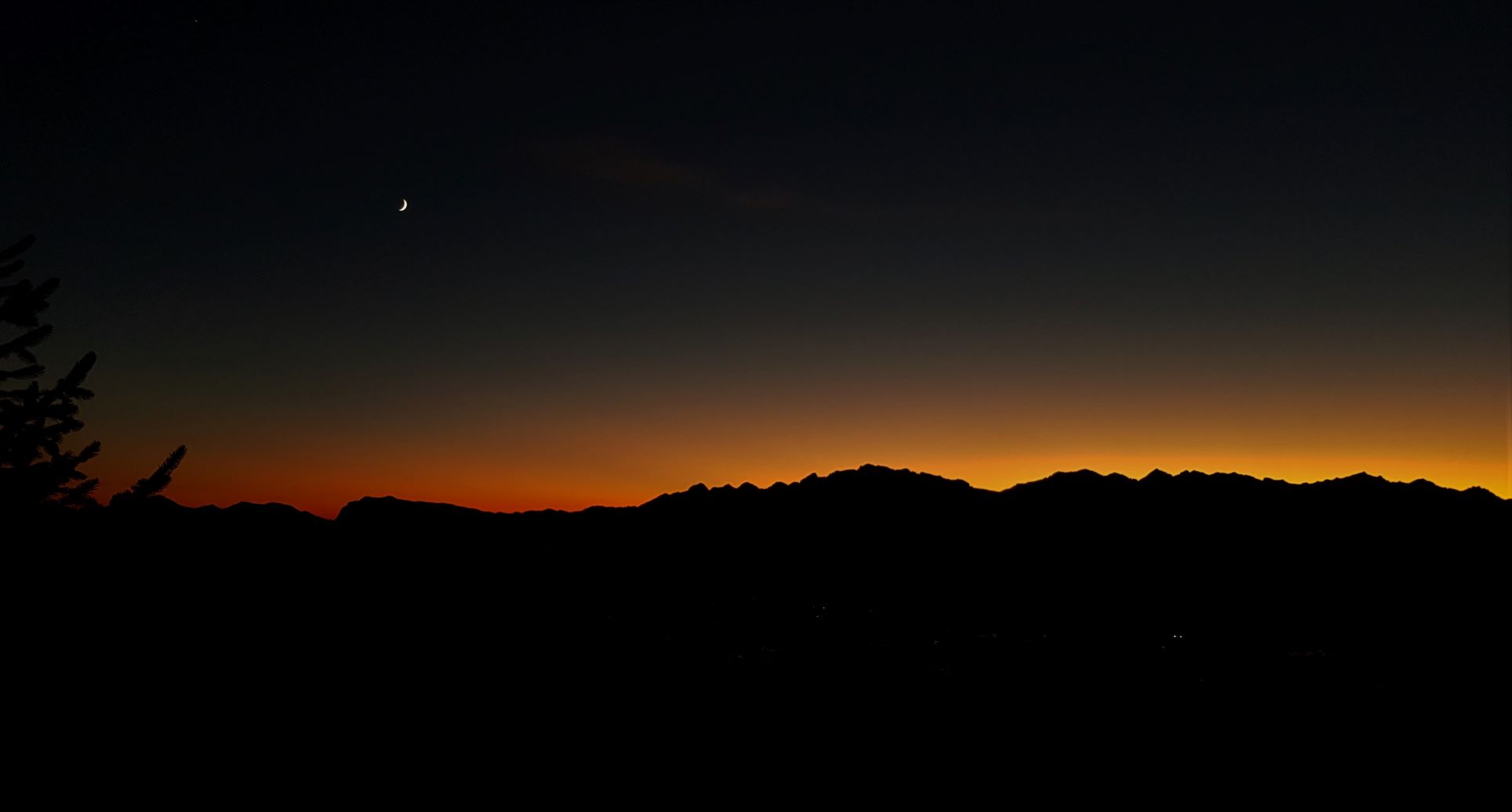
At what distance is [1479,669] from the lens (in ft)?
250

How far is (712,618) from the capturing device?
9606cm

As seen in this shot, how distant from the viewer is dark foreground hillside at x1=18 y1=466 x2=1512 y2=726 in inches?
390

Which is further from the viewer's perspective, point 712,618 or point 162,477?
point 712,618

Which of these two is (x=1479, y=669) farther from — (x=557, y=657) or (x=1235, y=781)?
(x=557, y=657)

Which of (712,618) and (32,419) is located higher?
(712,618)

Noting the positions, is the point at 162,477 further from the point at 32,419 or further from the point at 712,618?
the point at 712,618

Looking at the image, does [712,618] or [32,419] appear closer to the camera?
[32,419]

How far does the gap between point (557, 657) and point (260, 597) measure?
2555 centimetres

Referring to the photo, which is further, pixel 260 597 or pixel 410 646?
pixel 410 646

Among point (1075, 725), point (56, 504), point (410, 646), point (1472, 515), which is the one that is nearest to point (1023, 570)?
point (1472, 515)

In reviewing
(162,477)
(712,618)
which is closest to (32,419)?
(162,477)

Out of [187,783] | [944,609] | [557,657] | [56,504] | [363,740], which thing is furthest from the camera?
[944,609]

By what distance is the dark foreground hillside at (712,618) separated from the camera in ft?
32.5

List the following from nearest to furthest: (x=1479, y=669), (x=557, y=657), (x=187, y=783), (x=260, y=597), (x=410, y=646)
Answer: (x=187, y=783)
(x=260, y=597)
(x=410, y=646)
(x=557, y=657)
(x=1479, y=669)
